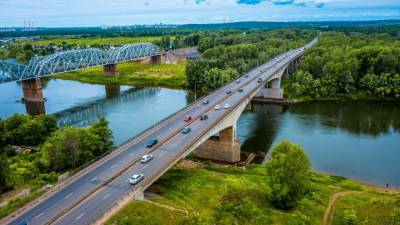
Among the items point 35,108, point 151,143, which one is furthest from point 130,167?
point 35,108

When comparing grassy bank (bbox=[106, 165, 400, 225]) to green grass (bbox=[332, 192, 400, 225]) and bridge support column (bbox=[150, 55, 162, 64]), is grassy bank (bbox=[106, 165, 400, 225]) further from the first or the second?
bridge support column (bbox=[150, 55, 162, 64])

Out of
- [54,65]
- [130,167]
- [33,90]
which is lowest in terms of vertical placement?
[33,90]

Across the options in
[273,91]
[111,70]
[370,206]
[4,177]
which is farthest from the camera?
[111,70]

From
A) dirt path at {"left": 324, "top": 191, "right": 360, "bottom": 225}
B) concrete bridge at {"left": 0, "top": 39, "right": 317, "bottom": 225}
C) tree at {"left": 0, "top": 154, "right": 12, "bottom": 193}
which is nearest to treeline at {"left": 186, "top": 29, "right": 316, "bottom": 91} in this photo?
concrete bridge at {"left": 0, "top": 39, "right": 317, "bottom": 225}

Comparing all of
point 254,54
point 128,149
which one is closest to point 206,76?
point 254,54

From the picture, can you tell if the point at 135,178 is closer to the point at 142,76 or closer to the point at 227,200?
the point at 227,200

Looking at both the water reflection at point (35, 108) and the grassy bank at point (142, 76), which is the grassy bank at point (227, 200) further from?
the grassy bank at point (142, 76)
